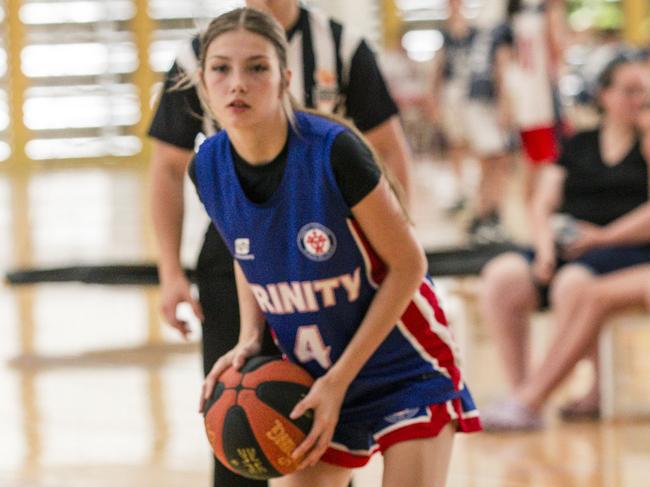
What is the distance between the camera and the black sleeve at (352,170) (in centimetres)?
235

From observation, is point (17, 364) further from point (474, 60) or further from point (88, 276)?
point (474, 60)

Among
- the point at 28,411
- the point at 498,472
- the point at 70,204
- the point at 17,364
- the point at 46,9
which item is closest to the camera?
the point at 498,472

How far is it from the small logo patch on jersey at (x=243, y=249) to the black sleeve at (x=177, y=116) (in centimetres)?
57

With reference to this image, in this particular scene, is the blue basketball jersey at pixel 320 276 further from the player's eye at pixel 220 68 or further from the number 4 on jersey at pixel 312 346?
the player's eye at pixel 220 68

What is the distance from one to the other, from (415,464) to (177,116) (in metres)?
1.03

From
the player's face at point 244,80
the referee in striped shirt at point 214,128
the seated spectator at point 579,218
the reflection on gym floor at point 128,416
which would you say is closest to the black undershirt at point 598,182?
the seated spectator at point 579,218

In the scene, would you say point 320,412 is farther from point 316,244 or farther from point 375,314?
point 316,244

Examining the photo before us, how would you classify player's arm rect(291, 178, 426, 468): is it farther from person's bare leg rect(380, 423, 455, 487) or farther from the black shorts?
the black shorts

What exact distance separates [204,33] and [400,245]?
57 centimetres

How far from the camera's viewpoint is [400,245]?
238 cm

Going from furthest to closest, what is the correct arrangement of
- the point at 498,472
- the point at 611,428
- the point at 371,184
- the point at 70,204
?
1. the point at 70,204
2. the point at 611,428
3. the point at 498,472
4. the point at 371,184

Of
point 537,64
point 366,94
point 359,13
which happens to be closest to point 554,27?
point 537,64

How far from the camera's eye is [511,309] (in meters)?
5.10

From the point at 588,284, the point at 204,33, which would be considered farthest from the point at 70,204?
the point at 204,33
